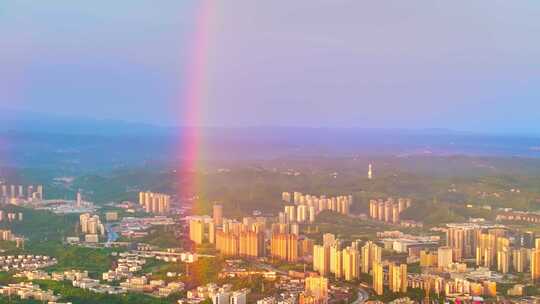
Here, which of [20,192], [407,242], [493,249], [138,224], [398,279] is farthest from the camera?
[20,192]

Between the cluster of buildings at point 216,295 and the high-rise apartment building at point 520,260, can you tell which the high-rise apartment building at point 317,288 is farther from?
the high-rise apartment building at point 520,260

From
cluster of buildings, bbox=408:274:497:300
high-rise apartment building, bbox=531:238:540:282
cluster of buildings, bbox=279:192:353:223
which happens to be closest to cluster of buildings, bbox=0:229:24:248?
cluster of buildings, bbox=279:192:353:223

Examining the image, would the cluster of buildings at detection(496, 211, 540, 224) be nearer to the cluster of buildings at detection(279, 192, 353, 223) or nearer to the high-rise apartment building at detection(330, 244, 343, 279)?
the cluster of buildings at detection(279, 192, 353, 223)

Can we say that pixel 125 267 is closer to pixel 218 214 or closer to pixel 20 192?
pixel 218 214

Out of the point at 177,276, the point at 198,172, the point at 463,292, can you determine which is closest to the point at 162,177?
the point at 198,172

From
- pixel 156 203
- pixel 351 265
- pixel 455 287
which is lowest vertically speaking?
pixel 455 287

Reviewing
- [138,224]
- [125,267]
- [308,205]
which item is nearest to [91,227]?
[138,224]

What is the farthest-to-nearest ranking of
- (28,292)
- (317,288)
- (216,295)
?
(317,288), (28,292), (216,295)

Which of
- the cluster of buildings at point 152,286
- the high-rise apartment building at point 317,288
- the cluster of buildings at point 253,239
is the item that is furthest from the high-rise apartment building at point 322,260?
the cluster of buildings at point 152,286
